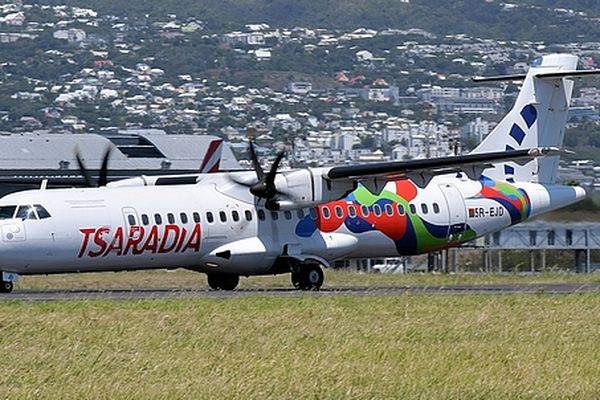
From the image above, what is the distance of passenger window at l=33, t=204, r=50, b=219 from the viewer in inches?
1232

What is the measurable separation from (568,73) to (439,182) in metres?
4.48

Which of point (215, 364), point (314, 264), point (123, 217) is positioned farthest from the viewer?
point (314, 264)

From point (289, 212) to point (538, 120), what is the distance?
768cm

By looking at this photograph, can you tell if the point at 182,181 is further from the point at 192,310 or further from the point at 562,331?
the point at 562,331

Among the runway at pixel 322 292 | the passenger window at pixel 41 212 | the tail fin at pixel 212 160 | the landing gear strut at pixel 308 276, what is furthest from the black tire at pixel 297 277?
the tail fin at pixel 212 160

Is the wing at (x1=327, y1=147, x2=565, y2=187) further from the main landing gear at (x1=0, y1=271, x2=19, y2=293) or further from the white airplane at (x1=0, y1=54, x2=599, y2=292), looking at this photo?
the main landing gear at (x1=0, y1=271, x2=19, y2=293)

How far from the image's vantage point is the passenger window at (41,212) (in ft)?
103

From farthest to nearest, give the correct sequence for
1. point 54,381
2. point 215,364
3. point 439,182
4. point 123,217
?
point 439,182 < point 123,217 < point 215,364 < point 54,381

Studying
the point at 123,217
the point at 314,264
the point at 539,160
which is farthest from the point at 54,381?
the point at 539,160

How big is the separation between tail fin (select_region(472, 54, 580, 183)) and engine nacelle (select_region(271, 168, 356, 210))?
5.60 metres

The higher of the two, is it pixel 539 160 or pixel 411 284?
pixel 539 160

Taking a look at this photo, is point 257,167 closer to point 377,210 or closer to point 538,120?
point 377,210

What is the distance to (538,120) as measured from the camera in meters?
38.6

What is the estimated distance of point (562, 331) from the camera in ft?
77.2
